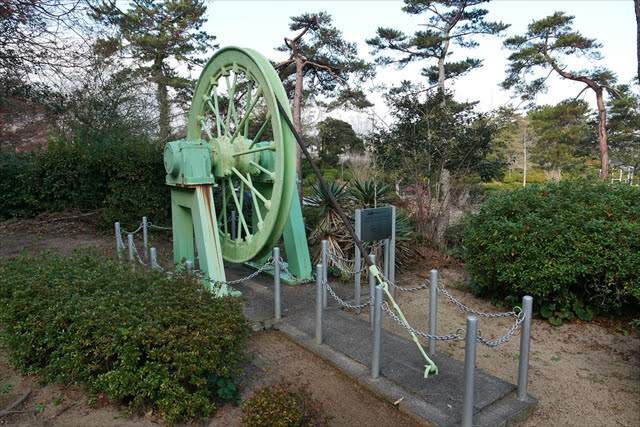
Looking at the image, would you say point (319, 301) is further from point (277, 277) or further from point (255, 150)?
point (255, 150)

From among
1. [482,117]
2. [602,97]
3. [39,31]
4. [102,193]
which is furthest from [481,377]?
[602,97]

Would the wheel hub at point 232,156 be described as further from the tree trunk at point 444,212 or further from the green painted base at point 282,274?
the tree trunk at point 444,212

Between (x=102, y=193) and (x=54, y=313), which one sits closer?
(x=54, y=313)

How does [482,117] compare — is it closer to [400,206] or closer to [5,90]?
[400,206]

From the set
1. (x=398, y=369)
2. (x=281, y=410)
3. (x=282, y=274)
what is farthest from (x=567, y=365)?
(x=282, y=274)

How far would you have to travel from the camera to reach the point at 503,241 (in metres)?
5.50

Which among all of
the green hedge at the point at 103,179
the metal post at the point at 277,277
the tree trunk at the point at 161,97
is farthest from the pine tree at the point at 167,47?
the metal post at the point at 277,277

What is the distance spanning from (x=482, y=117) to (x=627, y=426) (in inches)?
281

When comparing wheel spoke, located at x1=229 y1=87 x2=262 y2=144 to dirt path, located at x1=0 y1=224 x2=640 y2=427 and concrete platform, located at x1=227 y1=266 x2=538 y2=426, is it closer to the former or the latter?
concrete platform, located at x1=227 y1=266 x2=538 y2=426

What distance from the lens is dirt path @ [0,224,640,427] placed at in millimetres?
3312

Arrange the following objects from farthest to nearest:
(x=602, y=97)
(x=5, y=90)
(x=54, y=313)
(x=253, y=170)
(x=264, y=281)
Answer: (x=602, y=97) → (x=5, y=90) → (x=264, y=281) → (x=253, y=170) → (x=54, y=313)

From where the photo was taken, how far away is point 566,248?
5031 mm

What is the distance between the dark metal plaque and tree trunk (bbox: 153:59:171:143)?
1464cm

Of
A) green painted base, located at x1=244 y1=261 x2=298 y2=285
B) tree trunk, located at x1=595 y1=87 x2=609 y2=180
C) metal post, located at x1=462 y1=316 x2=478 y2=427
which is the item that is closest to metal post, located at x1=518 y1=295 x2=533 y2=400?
metal post, located at x1=462 y1=316 x2=478 y2=427
